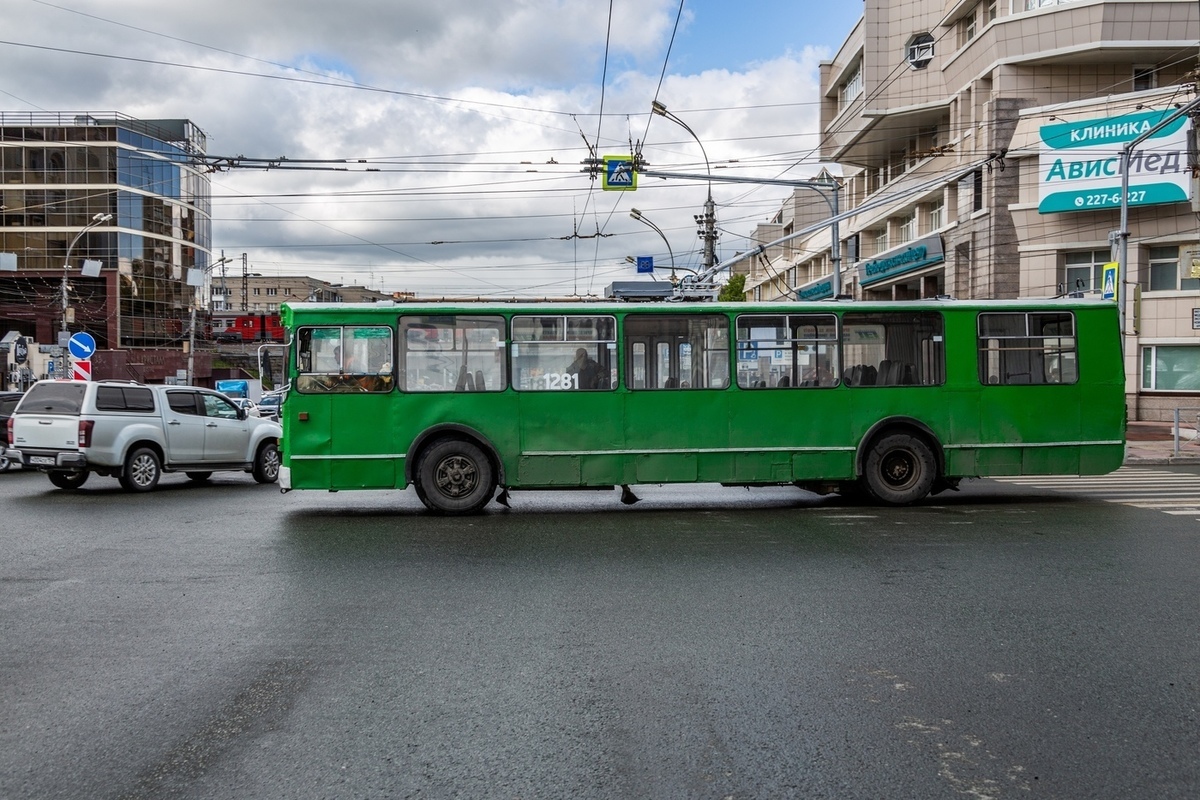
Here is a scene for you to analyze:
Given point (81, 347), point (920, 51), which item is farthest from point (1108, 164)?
point (81, 347)

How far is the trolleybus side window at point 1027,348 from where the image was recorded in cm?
1390

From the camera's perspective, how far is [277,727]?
4.93 metres

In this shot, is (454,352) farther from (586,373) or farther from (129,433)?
(129,433)

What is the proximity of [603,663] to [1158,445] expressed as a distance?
79.9 ft

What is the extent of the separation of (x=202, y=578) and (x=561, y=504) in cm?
639

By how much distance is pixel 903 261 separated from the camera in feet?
136

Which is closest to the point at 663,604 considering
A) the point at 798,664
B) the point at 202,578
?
the point at 798,664

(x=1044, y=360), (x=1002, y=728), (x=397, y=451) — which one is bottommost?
(x=1002, y=728)

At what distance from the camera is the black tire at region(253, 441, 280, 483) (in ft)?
61.3

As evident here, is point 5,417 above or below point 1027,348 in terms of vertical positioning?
below

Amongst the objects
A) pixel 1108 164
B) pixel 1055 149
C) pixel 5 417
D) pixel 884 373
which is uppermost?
pixel 1055 149

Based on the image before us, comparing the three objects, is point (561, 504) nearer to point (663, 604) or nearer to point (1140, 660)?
point (663, 604)

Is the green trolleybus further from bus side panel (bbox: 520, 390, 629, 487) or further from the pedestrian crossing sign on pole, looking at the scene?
the pedestrian crossing sign on pole

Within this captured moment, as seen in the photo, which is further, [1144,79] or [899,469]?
[1144,79]
